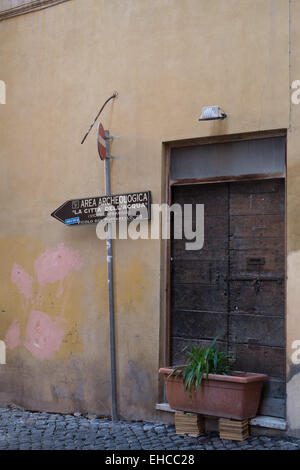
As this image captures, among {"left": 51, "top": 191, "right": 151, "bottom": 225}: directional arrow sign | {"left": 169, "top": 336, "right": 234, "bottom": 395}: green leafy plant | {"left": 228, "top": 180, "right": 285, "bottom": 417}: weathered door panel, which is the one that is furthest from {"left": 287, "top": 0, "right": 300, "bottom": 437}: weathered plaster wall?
{"left": 51, "top": 191, "right": 151, "bottom": 225}: directional arrow sign

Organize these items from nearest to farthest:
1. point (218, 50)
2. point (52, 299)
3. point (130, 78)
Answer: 1. point (218, 50)
2. point (130, 78)
3. point (52, 299)

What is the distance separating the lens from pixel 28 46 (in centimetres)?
796

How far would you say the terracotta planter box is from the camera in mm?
5816

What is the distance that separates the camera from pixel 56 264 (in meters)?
7.52

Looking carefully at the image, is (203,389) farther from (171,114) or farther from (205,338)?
(171,114)

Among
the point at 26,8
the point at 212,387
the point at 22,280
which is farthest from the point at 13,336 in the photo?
the point at 26,8

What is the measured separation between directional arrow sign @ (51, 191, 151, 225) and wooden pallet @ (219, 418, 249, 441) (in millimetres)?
2201

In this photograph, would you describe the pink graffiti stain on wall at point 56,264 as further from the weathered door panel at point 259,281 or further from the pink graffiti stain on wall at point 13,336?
the weathered door panel at point 259,281

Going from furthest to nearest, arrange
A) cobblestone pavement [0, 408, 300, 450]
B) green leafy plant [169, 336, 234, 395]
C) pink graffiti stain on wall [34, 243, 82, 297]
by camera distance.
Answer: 1. pink graffiti stain on wall [34, 243, 82, 297]
2. green leafy plant [169, 336, 234, 395]
3. cobblestone pavement [0, 408, 300, 450]

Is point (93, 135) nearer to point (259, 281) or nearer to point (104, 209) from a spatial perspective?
point (104, 209)

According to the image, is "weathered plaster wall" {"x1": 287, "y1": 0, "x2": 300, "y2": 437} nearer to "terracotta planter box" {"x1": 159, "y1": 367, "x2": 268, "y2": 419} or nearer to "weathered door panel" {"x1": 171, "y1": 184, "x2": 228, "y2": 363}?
"terracotta planter box" {"x1": 159, "y1": 367, "x2": 268, "y2": 419}

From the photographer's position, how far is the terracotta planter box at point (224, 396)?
582cm

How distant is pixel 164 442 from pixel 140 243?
2057mm

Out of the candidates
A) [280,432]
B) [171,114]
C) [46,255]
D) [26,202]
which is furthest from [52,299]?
[280,432]
